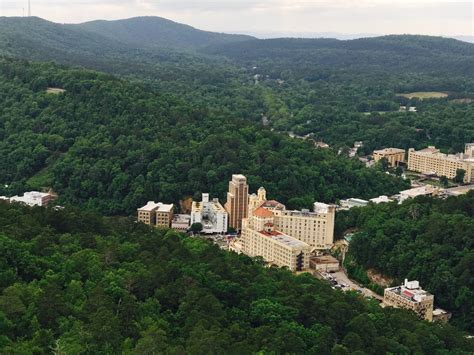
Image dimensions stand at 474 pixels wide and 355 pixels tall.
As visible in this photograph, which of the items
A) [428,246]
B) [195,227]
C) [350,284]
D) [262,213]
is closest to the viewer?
[350,284]

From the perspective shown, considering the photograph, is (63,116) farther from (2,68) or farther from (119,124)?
(2,68)

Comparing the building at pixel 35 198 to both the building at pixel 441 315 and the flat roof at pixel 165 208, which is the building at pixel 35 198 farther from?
the building at pixel 441 315

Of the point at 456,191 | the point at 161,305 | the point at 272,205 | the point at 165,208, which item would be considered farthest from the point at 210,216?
the point at 161,305

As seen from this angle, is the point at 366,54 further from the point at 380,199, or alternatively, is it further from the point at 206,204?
the point at 206,204

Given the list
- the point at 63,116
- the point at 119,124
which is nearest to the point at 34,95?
the point at 63,116

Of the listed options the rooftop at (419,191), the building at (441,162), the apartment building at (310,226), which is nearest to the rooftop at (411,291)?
the apartment building at (310,226)

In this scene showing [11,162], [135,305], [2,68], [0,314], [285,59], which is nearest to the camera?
[0,314]
